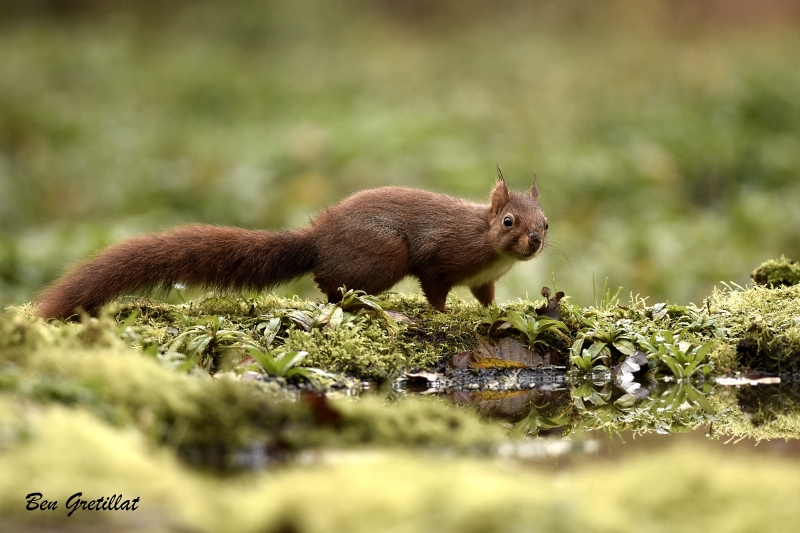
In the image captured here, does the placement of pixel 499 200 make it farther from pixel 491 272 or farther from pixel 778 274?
pixel 778 274

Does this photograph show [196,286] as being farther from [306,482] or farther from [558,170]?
[558,170]

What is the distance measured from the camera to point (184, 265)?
18.6 feet

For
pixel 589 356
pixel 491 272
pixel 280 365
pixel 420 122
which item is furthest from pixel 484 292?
pixel 420 122

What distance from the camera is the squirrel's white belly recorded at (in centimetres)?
661

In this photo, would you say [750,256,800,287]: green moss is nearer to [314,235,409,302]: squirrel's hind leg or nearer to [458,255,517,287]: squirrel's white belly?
[458,255,517,287]: squirrel's white belly

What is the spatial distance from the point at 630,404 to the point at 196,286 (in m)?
2.87

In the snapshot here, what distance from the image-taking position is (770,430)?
398 centimetres

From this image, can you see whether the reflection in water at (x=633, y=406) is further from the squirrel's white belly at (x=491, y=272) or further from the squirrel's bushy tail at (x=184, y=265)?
the squirrel's bushy tail at (x=184, y=265)

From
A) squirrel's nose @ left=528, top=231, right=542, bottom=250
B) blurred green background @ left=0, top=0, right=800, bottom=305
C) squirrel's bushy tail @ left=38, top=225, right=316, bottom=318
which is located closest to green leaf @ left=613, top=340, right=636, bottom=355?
squirrel's nose @ left=528, top=231, right=542, bottom=250

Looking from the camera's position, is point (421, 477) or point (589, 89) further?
point (589, 89)

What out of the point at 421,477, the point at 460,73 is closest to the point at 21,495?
the point at 421,477

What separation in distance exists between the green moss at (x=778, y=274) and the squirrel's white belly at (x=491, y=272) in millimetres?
1770

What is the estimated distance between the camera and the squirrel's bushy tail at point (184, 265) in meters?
5.30

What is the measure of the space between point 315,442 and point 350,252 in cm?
290
